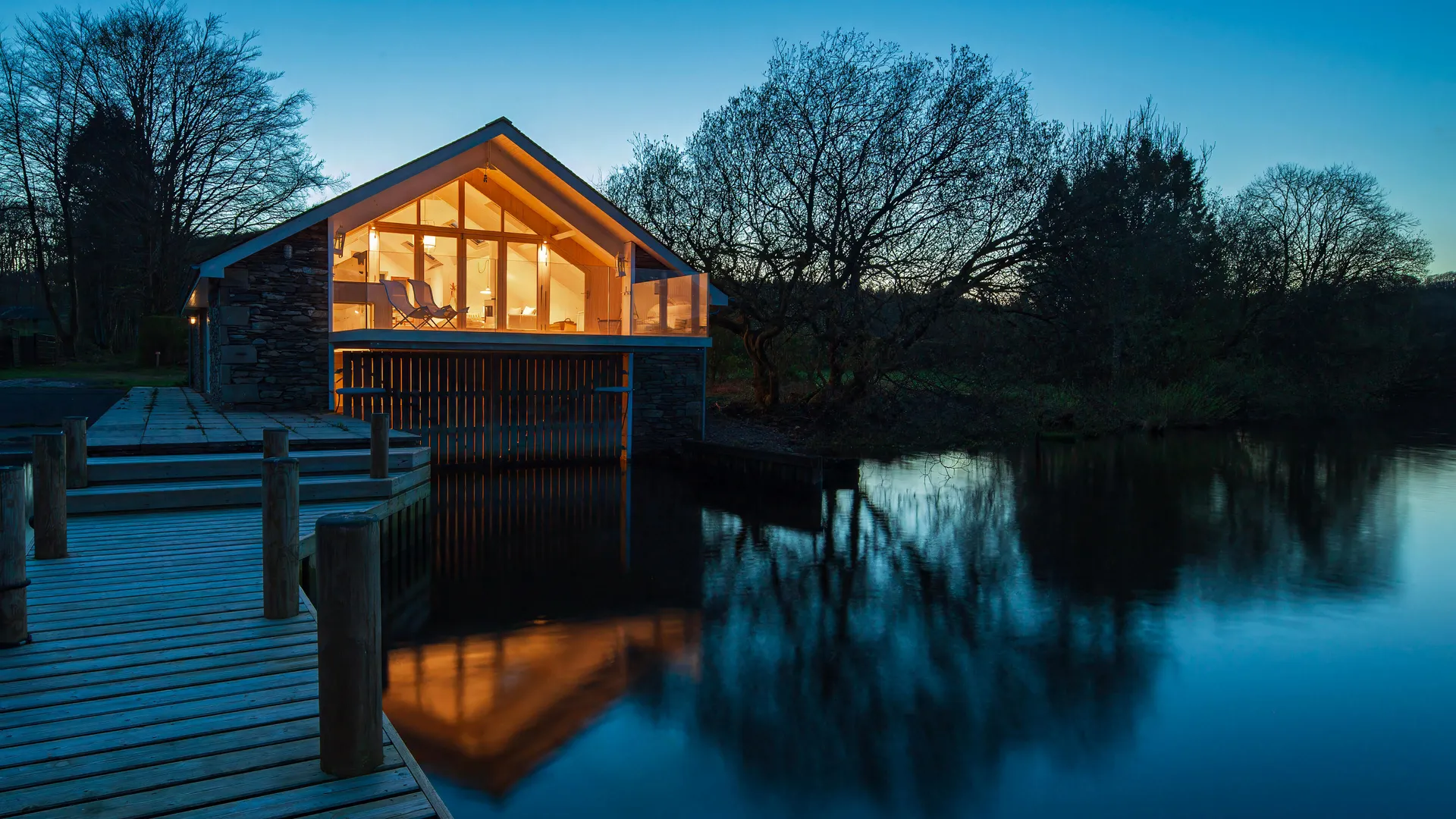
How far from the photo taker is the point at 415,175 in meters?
13.1

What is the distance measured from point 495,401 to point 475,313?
4.79 feet

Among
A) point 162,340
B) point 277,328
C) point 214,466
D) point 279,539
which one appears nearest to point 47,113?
point 162,340

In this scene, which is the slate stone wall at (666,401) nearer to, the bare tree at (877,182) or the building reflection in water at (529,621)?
the bare tree at (877,182)

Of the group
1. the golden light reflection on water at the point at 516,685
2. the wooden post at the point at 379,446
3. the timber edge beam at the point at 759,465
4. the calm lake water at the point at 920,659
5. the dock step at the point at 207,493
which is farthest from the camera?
the timber edge beam at the point at 759,465

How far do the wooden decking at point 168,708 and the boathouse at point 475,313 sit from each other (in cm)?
738

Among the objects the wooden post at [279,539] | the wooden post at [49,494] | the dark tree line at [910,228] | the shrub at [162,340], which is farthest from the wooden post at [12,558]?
the shrub at [162,340]

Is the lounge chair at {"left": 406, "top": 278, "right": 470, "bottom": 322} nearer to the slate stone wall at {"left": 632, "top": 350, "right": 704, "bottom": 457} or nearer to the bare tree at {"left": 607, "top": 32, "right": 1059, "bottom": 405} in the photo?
the slate stone wall at {"left": 632, "top": 350, "right": 704, "bottom": 457}

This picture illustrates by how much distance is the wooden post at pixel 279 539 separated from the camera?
14.5 ft

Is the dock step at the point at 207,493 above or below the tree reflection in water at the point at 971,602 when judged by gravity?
above

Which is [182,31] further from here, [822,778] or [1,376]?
[822,778]

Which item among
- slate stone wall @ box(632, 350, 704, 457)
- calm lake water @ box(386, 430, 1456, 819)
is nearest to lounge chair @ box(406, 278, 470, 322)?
calm lake water @ box(386, 430, 1456, 819)

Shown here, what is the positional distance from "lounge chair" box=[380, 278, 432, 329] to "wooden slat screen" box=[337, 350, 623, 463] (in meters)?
0.96

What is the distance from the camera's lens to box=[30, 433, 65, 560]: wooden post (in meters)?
5.37

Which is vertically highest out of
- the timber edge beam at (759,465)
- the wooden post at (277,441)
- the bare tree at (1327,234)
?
the bare tree at (1327,234)
